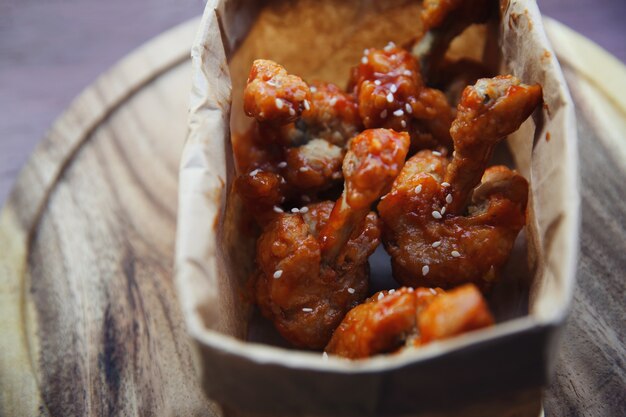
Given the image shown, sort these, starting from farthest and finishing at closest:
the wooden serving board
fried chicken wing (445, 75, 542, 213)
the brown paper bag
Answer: the wooden serving board
fried chicken wing (445, 75, 542, 213)
the brown paper bag

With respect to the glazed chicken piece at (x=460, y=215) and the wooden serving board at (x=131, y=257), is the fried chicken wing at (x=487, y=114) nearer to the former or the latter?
the glazed chicken piece at (x=460, y=215)

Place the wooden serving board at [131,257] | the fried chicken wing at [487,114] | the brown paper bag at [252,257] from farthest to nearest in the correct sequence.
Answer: the wooden serving board at [131,257], the fried chicken wing at [487,114], the brown paper bag at [252,257]

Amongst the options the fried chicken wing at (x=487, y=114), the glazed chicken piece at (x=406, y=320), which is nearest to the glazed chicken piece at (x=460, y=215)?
the fried chicken wing at (x=487, y=114)

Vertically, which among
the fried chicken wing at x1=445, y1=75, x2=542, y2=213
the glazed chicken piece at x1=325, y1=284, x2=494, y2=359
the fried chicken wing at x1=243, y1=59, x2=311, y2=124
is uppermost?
the fried chicken wing at x1=243, y1=59, x2=311, y2=124

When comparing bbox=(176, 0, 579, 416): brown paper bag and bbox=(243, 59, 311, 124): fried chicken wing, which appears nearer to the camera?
bbox=(176, 0, 579, 416): brown paper bag

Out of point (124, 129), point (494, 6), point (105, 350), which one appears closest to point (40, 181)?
point (124, 129)

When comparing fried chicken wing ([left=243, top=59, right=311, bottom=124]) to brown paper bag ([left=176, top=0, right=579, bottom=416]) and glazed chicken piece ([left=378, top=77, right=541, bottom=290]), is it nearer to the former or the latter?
brown paper bag ([left=176, top=0, right=579, bottom=416])

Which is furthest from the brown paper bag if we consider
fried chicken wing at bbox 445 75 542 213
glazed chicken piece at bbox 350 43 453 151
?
glazed chicken piece at bbox 350 43 453 151

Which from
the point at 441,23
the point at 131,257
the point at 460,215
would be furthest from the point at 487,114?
the point at 131,257
